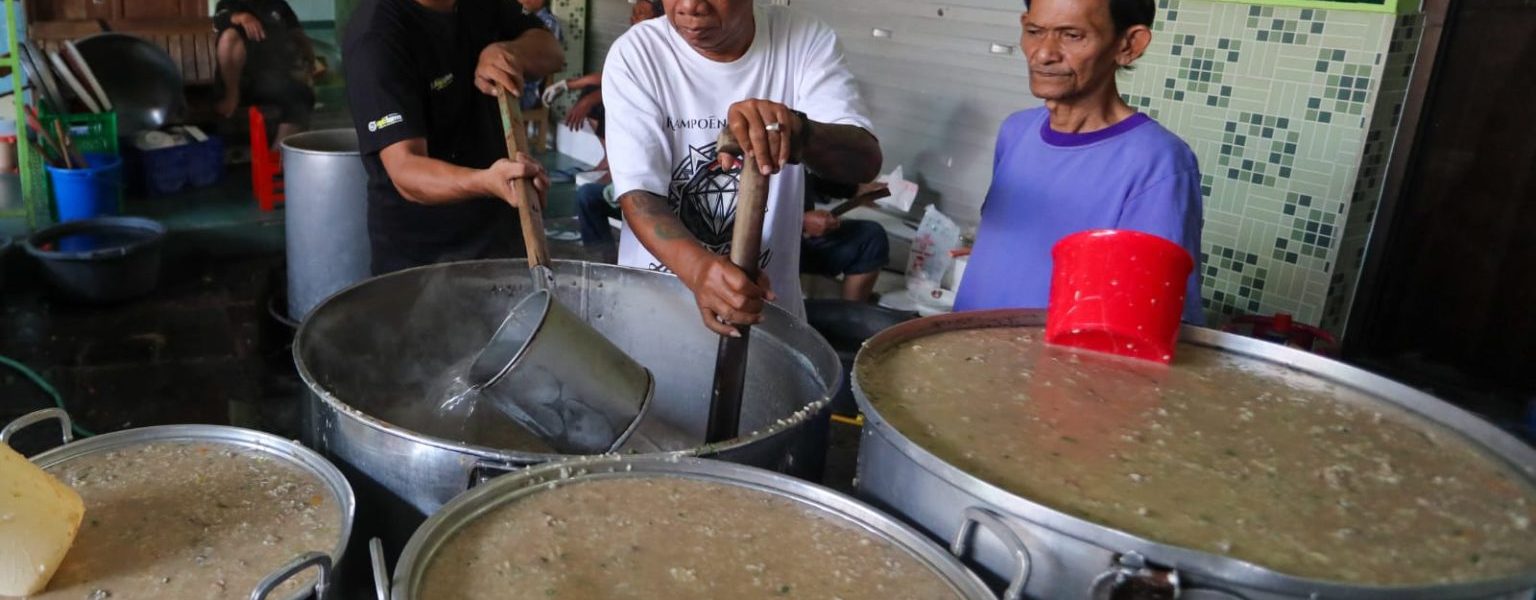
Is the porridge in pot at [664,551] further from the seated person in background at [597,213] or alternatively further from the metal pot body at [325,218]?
the seated person in background at [597,213]

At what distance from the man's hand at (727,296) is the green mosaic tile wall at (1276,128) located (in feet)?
7.41

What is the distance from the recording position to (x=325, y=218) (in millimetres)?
4418

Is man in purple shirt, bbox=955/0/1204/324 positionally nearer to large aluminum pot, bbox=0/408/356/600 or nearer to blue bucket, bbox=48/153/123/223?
large aluminum pot, bbox=0/408/356/600

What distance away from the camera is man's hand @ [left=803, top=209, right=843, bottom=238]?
4.61 meters

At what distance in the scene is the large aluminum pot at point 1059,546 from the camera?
1.01 m

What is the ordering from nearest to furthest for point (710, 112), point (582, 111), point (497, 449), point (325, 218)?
point (497, 449), point (710, 112), point (325, 218), point (582, 111)

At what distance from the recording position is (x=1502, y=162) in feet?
10.6

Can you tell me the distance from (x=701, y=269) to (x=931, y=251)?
291 centimetres

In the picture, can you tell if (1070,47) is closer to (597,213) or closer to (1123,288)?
(1123,288)

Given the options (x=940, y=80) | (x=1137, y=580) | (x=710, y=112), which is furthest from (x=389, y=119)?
(x=940, y=80)

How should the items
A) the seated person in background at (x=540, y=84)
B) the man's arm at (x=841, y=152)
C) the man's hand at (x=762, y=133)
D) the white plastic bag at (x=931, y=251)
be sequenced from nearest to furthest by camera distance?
the man's hand at (x=762, y=133) → the man's arm at (x=841, y=152) → the white plastic bag at (x=931, y=251) → the seated person in background at (x=540, y=84)

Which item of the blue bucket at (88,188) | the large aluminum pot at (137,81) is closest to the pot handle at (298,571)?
the blue bucket at (88,188)

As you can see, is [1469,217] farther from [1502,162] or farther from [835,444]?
[835,444]

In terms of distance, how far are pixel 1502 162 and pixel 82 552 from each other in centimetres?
366
